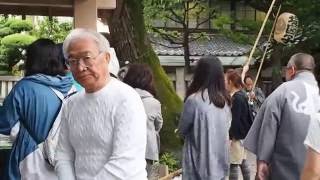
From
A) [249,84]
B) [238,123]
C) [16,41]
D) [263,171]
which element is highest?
[16,41]

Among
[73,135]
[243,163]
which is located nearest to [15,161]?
[73,135]

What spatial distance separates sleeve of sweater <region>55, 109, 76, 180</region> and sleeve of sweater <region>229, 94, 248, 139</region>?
5385 millimetres

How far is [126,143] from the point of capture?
282 cm

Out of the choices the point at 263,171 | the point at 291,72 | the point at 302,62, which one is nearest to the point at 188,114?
the point at 263,171

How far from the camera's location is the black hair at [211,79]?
5.88m

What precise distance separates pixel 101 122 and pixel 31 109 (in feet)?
4.65

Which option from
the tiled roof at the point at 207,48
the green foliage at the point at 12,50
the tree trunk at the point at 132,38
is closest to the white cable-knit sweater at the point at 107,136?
the green foliage at the point at 12,50

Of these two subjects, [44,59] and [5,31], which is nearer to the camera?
[44,59]

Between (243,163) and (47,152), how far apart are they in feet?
15.4

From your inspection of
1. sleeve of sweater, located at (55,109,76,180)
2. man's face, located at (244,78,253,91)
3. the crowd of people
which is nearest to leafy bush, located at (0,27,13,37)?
man's face, located at (244,78,253,91)

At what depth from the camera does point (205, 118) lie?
19.3 ft

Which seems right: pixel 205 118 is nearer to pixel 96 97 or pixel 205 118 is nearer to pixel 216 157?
pixel 216 157

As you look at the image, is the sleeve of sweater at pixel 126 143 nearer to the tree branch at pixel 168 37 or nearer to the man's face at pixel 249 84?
the man's face at pixel 249 84

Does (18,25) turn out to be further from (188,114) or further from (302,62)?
(302,62)
